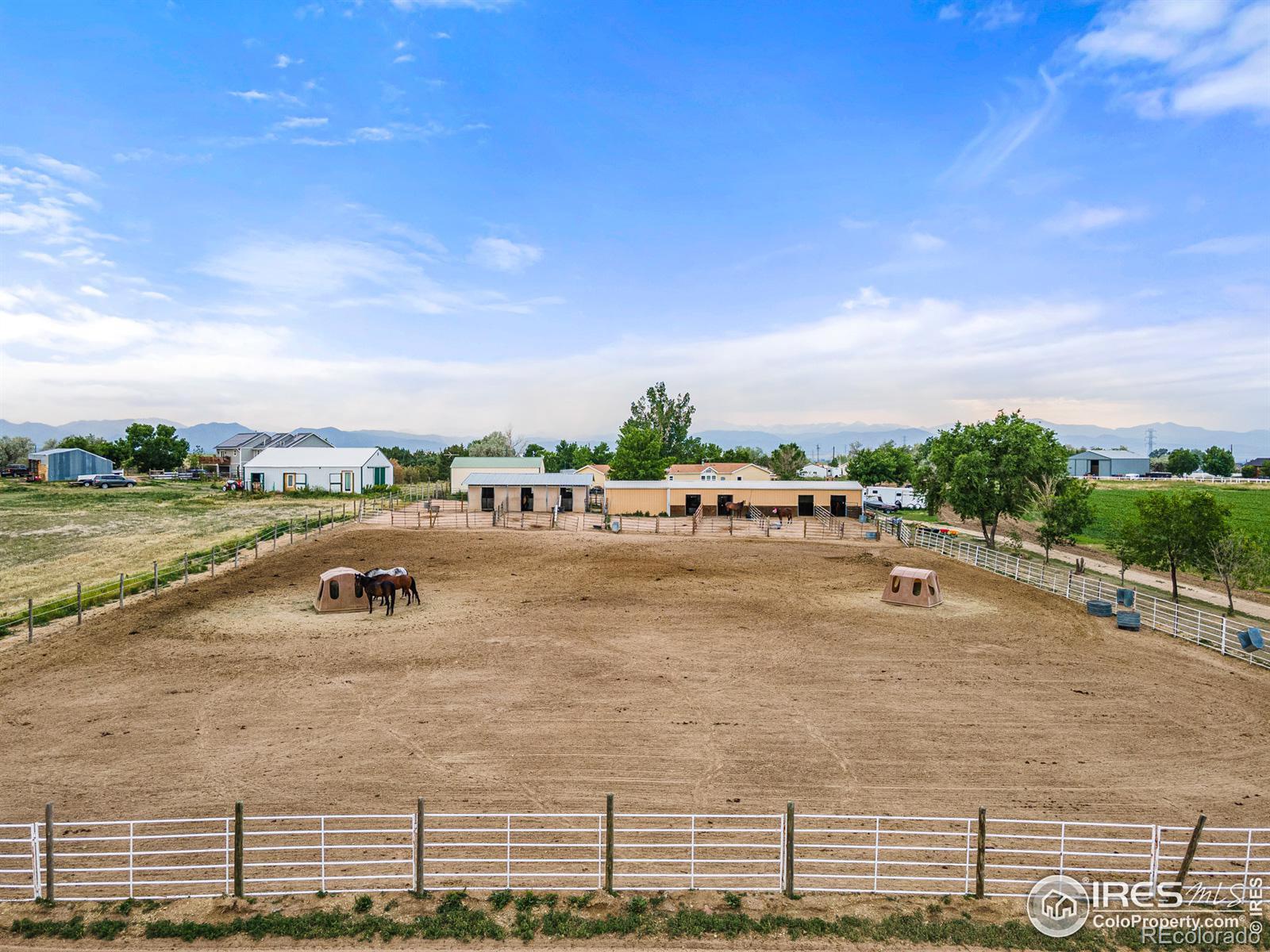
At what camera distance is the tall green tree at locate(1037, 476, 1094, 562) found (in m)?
33.8

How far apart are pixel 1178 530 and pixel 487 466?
56.0 meters

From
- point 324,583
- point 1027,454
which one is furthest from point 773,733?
point 1027,454

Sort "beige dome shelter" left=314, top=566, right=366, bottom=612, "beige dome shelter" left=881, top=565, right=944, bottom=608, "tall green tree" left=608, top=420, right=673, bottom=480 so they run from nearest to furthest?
"beige dome shelter" left=314, top=566, right=366, bottom=612, "beige dome shelter" left=881, top=565, right=944, bottom=608, "tall green tree" left=608, top=420, right=673, bottom=480

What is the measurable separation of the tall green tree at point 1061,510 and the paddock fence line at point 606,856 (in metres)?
27.5

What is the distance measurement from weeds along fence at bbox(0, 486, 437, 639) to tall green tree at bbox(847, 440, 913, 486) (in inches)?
2339

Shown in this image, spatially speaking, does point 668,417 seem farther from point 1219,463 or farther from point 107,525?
point 1219,463

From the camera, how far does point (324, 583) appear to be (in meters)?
23.1

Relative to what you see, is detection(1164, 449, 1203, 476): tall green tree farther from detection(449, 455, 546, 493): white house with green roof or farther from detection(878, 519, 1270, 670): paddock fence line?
detection(449, 455, 546, 493): white house with green roof

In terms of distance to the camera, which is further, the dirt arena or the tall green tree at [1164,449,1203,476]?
the tall green tree at [1164,449,1203,476]

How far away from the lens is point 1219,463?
509ft

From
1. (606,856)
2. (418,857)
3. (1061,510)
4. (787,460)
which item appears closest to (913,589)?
(1061,510)

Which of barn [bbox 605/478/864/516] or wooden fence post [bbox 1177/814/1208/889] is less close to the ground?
barn [bbox 605/478/864/516]

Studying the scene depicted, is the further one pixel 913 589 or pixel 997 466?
pixel 997 466

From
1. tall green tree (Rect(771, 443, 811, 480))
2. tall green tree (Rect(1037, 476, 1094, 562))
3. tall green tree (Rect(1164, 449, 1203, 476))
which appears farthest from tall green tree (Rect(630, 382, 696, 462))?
tall green tree (Rect(1164, 449, 1203, 476))
